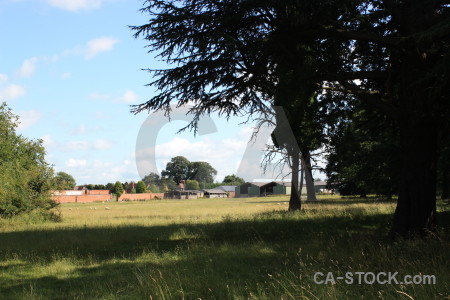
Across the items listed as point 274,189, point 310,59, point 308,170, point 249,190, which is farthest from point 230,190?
point 310,59

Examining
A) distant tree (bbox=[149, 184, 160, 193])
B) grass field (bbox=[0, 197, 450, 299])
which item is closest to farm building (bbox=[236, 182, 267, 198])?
distant tree (bbox=[149, 184, 160, 193])

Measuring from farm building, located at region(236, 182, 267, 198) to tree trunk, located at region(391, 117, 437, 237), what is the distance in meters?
109

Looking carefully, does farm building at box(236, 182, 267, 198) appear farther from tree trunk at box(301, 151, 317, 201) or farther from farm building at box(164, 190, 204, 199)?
tree trunk at box(301, 151, 317, 201)

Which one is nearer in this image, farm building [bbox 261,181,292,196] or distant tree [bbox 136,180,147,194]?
distant tree [bbox 136,180,147,194]

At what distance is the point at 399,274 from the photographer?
5680 millimetres

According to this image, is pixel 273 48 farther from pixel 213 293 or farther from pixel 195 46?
pixel 213 293

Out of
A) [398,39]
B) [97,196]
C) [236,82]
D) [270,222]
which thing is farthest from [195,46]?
[97,196]

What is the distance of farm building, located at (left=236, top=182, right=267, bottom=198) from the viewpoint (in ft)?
397

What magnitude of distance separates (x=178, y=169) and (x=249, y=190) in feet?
135

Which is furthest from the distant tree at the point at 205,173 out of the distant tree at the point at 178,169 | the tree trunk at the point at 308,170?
the distant tree at the point at 178,169

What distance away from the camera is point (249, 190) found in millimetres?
122188

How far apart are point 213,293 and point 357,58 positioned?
32.7 ft

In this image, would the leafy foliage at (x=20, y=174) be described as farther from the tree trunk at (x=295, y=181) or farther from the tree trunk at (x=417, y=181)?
the tree trunk at (x=417, y=181)

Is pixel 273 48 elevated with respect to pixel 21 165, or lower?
elevated
